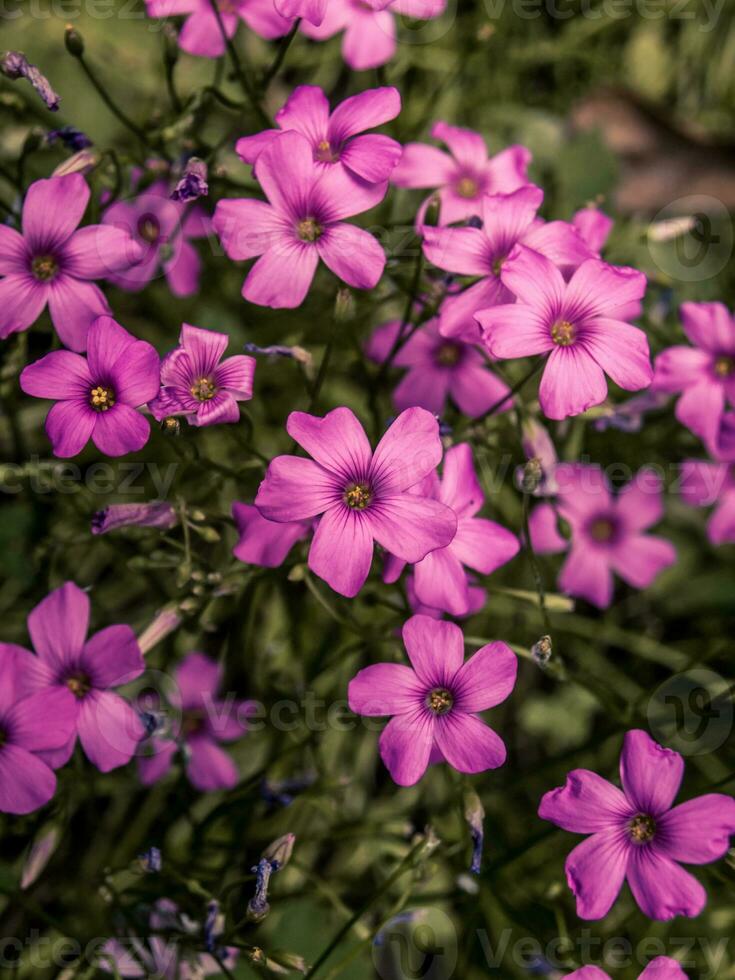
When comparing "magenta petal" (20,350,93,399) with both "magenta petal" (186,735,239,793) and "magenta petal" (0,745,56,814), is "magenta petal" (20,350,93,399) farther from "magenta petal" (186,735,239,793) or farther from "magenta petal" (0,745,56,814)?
"magenta petal" (186,735,239,793)

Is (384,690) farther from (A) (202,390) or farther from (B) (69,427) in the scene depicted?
(B) (69,427)

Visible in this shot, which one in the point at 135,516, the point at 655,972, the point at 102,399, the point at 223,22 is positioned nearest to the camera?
the point at 655,972

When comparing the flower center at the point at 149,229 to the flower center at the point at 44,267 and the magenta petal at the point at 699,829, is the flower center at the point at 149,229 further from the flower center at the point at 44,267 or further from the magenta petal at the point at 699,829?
the magenta petal at the point at 699,829

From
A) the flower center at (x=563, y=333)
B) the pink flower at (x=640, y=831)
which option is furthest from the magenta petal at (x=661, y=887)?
the flower center at (x=563, y=333)

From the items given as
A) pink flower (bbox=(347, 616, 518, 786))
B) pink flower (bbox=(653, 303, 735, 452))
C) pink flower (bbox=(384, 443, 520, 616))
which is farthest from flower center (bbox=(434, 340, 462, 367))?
pink flower (bbox=(347, 616, 518, 786))

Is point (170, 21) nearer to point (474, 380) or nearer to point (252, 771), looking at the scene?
point (474, 380)

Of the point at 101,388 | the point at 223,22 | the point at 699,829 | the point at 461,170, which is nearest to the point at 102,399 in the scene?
the point at 101,388

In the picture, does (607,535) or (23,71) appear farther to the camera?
(607,535)
